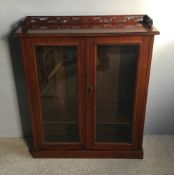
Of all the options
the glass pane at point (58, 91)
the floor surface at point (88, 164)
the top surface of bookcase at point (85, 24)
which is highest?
the top surface of bookcase at point (85, 24)

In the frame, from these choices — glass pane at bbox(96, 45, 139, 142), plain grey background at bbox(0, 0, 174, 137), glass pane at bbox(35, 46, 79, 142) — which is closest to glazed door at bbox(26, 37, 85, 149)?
glass pane at bbox(35, 46, 79, 142)

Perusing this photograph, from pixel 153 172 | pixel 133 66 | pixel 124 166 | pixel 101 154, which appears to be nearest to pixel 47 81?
pixel 133 66

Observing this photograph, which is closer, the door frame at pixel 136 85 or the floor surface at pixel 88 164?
the door frame at pixel 136 85

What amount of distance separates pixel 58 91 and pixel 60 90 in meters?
0.02

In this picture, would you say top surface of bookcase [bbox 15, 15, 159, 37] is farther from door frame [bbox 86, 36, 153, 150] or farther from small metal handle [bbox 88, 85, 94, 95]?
small metal handle [bbox 88, 85, 94, 95]

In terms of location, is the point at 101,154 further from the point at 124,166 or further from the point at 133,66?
the point at 133,66

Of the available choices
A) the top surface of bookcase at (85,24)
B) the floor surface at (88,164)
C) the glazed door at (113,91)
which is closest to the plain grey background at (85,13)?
the top surface of bookcase at (85,24)

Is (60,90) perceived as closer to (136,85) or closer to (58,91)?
(58,91)

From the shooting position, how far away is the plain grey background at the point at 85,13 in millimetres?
1546

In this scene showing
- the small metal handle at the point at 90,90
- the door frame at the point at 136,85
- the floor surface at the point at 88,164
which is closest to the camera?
the door frame at the point at 136,85

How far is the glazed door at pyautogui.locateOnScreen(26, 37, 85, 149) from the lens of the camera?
1410 millimetres

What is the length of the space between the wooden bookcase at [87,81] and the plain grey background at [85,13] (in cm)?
8

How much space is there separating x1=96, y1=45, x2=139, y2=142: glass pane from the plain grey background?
1.01 feet

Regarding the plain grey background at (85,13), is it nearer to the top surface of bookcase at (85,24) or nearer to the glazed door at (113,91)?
the top surface of bookcase at (85,24)
